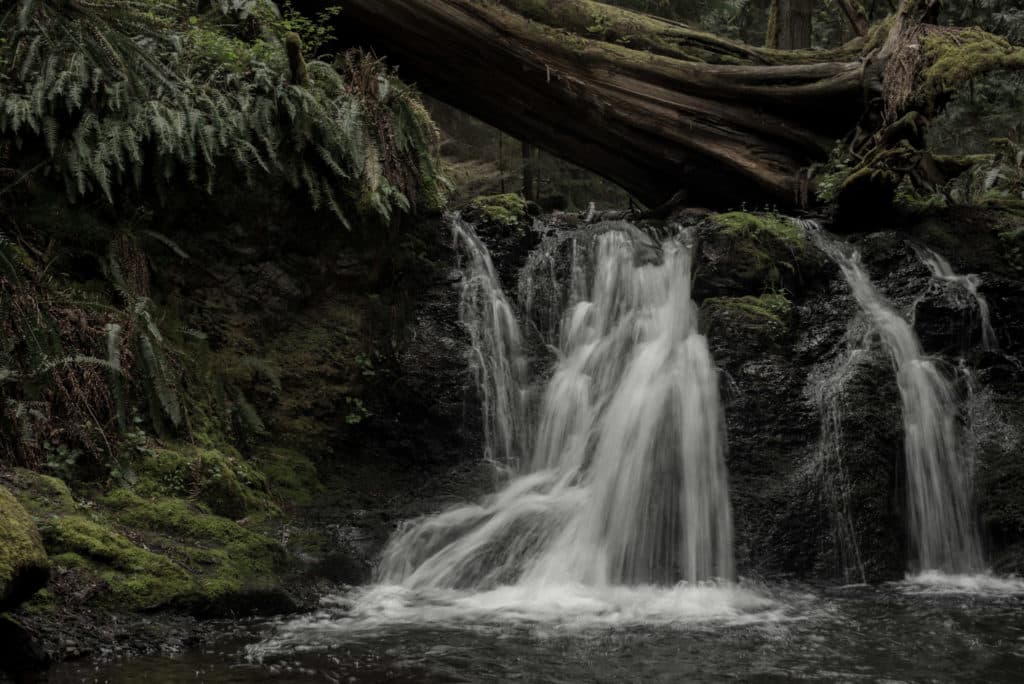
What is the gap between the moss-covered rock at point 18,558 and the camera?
3475 millimetres

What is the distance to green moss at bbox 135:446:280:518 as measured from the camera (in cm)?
618

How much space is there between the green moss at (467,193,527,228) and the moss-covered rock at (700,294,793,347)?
110 inches

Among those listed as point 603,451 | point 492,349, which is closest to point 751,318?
point 603,451

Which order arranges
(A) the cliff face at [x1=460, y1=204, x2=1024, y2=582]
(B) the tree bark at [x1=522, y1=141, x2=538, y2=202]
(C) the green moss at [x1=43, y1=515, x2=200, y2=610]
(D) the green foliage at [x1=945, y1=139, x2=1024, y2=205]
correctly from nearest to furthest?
(C) the green moss at [x1=43, y1=515, x2=200, y2=610] → (A) the cliff face at [x1=460, y1=204, x2=1024, y2=582] → (D) the green foliage at [x1=945, y1=139, x2=1024, y2=205] → (B) the tree bark at [x1=522, y1=141, x2=538, y2=202]

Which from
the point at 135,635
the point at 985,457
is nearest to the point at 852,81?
the point at 985,457

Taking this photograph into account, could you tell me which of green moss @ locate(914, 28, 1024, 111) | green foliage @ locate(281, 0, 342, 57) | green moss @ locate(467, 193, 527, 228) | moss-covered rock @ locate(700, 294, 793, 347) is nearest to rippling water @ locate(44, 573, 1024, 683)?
moss-covered rock @ locate(700, 294, 793, 347)

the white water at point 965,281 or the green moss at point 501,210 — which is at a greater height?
the green moss at point 501,210

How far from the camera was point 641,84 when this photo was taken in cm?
1090

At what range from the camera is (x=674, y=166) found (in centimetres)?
1105

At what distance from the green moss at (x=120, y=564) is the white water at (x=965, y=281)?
24.8 ft

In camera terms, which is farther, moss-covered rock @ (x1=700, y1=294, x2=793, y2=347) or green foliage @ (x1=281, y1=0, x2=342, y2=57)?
green foliage @ (x1=281, y1=0, x2=342, y2=57)

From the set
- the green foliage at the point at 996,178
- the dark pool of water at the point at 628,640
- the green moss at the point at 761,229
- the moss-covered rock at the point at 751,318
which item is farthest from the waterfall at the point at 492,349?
the green foliage at the point at 996,178

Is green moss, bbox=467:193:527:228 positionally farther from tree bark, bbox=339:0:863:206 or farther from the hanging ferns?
tree bark, bbox=339:0:863:206

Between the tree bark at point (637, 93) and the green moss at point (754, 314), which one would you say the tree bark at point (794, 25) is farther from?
the green moss at point (754, 314)
